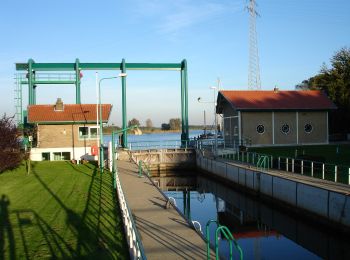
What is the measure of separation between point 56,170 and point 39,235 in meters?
17.2

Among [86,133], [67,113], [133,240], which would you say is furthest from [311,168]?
[67,113]

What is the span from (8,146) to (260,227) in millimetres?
16417

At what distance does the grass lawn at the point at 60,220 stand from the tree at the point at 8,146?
2.81 meters

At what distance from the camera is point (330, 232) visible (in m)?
16.1

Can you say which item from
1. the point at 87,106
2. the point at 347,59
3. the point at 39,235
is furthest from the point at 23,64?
the point at 347,59

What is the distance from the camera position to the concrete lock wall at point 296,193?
15.5m

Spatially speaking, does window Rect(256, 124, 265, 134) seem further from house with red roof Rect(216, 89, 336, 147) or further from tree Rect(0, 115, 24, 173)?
tree Rect(0, 115, 24, 173)

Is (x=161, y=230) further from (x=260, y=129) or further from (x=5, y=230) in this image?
(x=260, y=129)

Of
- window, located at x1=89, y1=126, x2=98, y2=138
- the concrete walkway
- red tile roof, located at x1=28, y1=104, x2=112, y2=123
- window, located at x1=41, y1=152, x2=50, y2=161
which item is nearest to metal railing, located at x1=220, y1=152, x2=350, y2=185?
the concrete walkway

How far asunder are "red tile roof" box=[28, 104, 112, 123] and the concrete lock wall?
46.0 feet

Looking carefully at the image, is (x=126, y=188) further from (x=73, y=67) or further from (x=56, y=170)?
(x=73, y=67)

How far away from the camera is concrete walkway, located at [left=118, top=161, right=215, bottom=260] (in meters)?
10.0

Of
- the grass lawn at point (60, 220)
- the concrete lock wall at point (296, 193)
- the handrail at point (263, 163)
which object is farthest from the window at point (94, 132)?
the handrail at point (263, 163)

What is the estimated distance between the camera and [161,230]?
39.6 ft
